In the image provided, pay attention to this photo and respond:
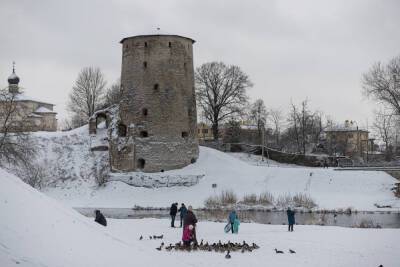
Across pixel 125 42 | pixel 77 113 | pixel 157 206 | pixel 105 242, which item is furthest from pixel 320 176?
pixel 77 113

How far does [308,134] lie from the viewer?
5841 cm

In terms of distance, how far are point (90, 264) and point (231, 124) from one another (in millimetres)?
39910

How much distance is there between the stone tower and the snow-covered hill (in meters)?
1.27

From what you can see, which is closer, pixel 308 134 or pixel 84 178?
pixel 84 178

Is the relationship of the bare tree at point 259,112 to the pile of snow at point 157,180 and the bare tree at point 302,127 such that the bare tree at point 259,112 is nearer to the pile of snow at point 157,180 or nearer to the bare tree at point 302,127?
the bare tree at point 302,127

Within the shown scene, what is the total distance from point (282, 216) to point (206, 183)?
29.9 feet

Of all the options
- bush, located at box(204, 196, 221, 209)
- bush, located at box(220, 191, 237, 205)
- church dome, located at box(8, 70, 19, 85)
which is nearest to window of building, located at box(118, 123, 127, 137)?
bush, located at box(204, 196, 221, 209)

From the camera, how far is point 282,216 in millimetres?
27469

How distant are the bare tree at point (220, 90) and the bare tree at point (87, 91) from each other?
1118cm

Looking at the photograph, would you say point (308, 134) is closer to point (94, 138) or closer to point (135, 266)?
point (94, 138)

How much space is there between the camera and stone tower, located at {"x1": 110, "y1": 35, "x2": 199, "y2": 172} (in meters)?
37.9

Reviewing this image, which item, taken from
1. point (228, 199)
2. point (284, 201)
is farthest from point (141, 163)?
point (284, 201)

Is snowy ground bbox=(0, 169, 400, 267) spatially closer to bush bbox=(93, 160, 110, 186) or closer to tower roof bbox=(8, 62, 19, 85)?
bush bbox=(93, 160, 110, 186)

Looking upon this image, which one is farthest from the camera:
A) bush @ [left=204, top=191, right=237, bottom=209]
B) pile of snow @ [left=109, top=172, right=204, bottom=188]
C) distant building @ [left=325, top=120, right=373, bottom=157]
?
distant building @ [left=325, top=120, right=373, bottom=157]
